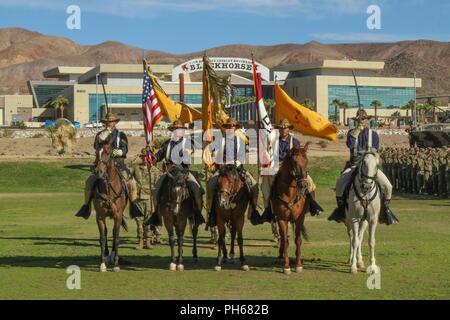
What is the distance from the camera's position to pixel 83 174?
201 feet

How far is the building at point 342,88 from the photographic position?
151625mm

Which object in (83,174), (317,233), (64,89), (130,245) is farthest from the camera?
(64,89)

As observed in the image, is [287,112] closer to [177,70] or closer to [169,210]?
[169,210]

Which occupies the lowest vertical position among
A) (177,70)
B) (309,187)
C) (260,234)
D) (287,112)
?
(260,234)

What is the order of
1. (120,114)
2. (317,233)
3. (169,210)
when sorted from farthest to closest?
(120,114), (317,233), (169,210)

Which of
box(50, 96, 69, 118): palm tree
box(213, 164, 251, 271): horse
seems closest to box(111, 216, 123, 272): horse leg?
box(213, 164, 251, 271): horse

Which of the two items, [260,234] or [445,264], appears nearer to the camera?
[445,264]

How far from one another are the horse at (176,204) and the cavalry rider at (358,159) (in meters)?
3.17

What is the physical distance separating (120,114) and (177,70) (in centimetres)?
1203

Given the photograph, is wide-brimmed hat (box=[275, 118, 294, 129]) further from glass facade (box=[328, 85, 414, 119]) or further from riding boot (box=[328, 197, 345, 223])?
glass facade (box=[328, 85, 414, 119])

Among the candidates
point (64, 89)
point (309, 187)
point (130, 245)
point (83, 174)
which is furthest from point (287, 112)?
point (64, 89)

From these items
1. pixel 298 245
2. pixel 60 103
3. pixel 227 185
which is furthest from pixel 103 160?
pixel 60 103

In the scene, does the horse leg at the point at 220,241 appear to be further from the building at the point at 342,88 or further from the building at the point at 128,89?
the building at the point at 342,88

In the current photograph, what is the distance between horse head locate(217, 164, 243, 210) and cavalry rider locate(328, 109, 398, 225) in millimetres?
2219
